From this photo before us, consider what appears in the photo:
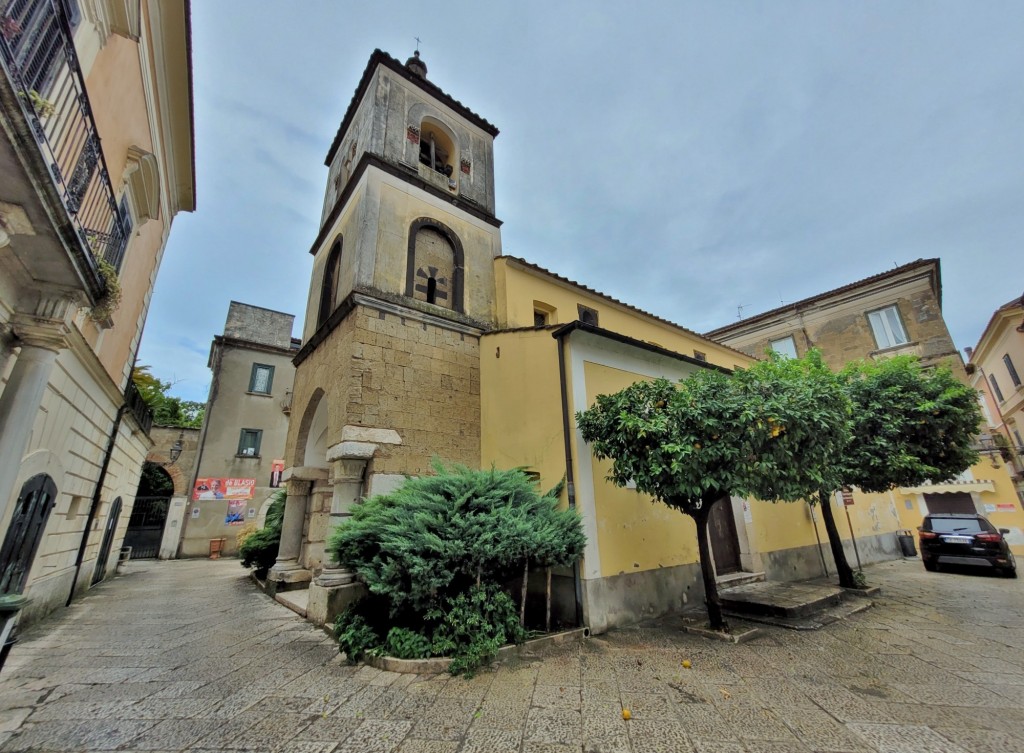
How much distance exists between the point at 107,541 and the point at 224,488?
6.34 meters

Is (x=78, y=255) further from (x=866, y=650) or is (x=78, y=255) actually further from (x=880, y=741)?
(x=866, y=650)

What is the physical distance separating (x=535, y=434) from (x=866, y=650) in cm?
482

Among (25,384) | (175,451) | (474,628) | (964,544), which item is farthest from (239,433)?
(964,544)

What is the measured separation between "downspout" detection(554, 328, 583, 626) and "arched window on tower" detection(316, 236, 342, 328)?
553 cm

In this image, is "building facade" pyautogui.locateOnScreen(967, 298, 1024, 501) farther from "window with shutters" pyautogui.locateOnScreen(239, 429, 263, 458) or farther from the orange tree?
"window with shutters" pyautogui.locateOnScreen(239, 429, 263, 458)

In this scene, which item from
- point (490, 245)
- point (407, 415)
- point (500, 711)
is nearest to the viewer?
point (500, 711)

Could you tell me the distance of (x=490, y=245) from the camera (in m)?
9.84

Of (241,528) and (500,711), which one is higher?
(241,528)

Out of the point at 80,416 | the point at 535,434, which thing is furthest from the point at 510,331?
the point at 80,416

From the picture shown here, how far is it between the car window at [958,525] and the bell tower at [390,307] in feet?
41.9

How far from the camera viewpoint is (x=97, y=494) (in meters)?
8.37

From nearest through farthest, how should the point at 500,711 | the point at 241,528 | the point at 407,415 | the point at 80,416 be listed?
the point at 500,711 → the point at 80,416 → the point at 407,415 → the point at 241,528

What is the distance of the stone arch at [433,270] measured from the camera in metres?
8.27

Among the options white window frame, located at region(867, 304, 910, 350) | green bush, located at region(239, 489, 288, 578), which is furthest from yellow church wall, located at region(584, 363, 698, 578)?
white window frame, located at region(867, 304, 910, 350)
